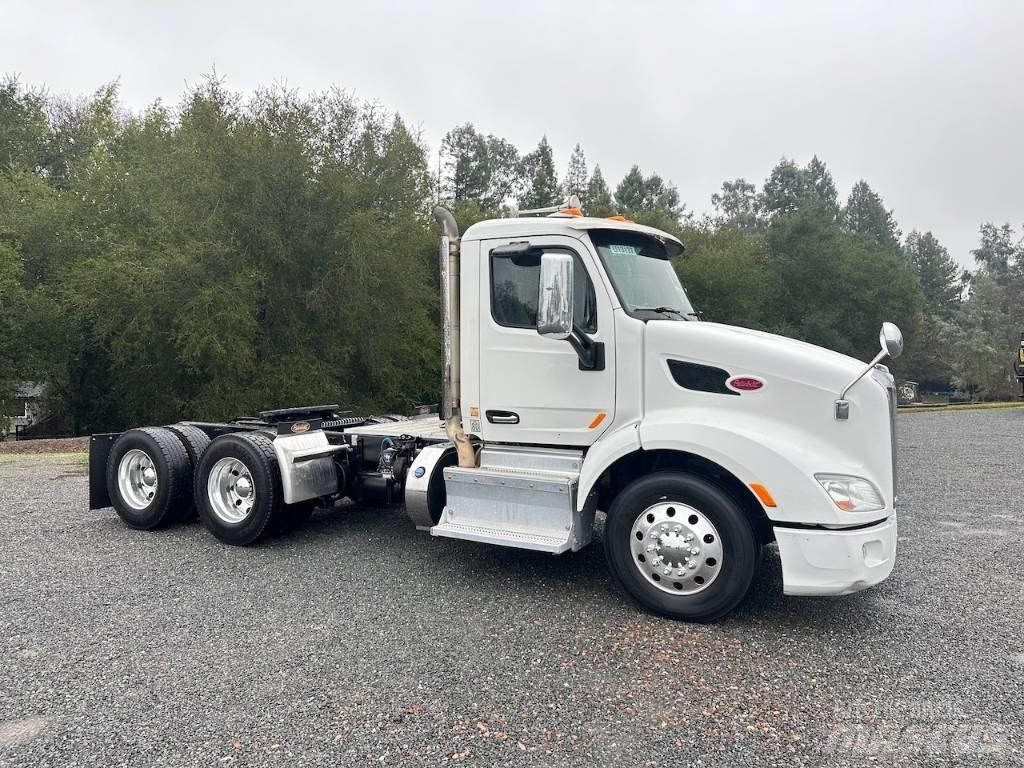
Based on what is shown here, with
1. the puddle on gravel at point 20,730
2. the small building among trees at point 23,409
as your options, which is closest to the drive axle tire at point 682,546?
the puddle on gravel at point 20,730

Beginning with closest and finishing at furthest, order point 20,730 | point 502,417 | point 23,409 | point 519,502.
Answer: point 20,730
point 519,502
point 502,417
point 23,409

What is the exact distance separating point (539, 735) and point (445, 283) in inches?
129

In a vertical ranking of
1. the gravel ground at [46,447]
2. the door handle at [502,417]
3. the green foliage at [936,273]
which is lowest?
the gravel ground at [46,447]

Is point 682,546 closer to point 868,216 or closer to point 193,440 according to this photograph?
point 193,440

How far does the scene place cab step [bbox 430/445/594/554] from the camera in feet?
15.4

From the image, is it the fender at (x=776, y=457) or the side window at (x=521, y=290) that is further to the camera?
the side window at (x=521, y=290)

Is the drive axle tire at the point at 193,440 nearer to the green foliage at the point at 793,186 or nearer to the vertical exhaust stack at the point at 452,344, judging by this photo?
the vertical exhaust stack at the point at 452,344

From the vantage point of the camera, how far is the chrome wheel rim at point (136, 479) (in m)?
6.66

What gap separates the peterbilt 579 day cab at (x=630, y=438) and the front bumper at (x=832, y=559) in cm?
1

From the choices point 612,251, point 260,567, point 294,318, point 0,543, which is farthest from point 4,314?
point 612,251

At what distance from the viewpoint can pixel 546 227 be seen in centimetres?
488

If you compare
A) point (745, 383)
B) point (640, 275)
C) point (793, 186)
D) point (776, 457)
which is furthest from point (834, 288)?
point (793, 186)

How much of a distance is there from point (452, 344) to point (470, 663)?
2348mm

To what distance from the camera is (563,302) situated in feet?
14.0
